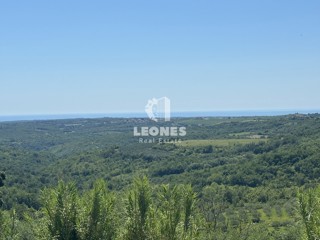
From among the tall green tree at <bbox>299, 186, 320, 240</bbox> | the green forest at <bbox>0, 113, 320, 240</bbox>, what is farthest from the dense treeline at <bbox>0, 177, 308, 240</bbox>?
the tall green tree at <bbox>299, 186, 320, 240</bbox>

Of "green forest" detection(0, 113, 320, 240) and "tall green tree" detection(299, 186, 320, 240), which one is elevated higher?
"tall green tree" detection(299, 186, 320, 240)

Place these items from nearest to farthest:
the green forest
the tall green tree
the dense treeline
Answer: the tall green tree, the dense treeline, the green forest

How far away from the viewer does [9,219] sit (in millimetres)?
21672

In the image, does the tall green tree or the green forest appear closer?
the tall green tree

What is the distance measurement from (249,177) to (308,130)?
143 feet

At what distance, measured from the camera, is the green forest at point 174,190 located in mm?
19234

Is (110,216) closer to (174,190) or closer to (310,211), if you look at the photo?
(174,190)

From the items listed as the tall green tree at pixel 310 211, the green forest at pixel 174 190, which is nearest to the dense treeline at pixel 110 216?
the green forest at pixel 174 190

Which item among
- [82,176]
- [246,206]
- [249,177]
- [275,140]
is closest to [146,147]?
[82,176]

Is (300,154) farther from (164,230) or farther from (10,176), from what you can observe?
(164,230)

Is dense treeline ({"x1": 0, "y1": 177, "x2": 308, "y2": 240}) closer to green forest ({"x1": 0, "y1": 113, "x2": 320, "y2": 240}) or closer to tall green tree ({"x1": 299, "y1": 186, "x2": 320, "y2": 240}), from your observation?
green forest ({"x1": 0, "y1": 113, "x2": 320, "y2": 240})

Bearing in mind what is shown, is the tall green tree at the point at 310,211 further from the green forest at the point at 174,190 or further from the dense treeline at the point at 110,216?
the dense treeline at the point at 110,216

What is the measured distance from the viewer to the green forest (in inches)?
757

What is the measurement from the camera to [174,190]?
19500 millimetres
